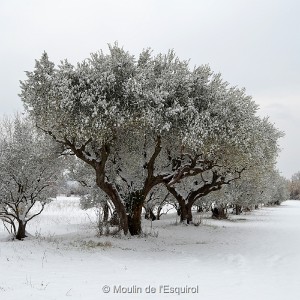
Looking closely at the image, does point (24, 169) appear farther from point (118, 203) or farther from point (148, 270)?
point (148, 270)

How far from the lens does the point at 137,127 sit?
17.8m

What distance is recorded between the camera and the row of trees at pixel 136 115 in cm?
1623

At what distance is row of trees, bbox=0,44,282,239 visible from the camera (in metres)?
16.2

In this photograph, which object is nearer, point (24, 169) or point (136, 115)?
point (136, 115)

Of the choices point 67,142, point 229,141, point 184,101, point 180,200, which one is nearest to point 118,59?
point 184,101

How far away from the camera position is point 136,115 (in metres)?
16.7

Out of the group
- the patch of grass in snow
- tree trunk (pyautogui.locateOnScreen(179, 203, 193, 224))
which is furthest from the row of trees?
tree trunk (pyautogui.locateOnScreen(179, 203, 193, 224))

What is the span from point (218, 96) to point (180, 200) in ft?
44.8

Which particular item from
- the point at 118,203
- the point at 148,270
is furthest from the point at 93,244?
the point at 148,270

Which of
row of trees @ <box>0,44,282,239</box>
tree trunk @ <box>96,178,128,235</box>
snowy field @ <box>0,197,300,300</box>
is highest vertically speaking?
row of trees @ <box>0,44,282,239</box>

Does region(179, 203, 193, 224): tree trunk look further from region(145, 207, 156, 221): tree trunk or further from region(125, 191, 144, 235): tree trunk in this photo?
region(125, 191, 144, 235): tree trunk

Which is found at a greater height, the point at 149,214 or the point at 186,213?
the point at 186,213

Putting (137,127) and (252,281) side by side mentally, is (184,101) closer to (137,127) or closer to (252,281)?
(137,127)

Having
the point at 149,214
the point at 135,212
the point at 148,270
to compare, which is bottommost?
the point at 148,270
